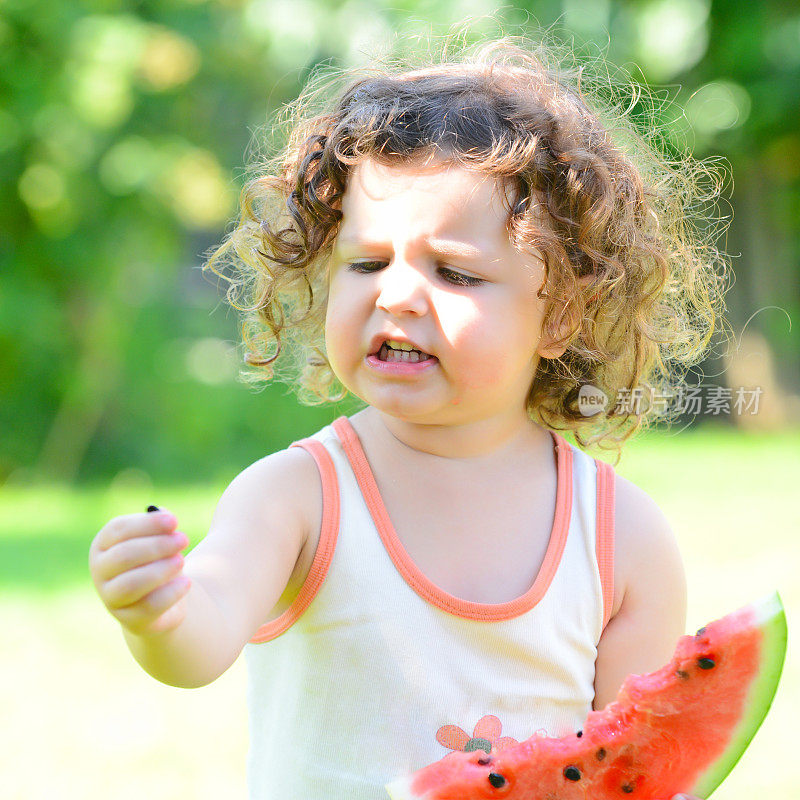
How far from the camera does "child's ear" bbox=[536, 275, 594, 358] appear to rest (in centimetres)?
201

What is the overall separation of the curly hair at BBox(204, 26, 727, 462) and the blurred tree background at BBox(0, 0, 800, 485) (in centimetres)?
661

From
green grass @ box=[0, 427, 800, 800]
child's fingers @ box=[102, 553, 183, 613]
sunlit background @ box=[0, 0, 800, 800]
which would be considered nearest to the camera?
child's fingers @ box=[102, 553, 183, 613]

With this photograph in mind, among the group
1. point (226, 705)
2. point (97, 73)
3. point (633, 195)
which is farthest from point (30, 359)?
point (633, 195)

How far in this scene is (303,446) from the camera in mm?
1907

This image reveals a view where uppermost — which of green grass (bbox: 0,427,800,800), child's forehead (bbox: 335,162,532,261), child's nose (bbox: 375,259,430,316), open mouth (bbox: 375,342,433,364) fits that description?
child's forehead (bbox: 335,162,532,261)

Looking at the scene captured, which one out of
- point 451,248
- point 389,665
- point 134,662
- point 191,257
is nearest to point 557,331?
point 451,248

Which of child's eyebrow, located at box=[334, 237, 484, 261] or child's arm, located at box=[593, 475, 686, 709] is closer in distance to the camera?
child's eyebrow, located at box=[334, 237, 484, 261]

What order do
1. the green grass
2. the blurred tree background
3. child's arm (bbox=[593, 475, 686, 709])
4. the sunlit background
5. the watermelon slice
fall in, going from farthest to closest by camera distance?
the blurred tree background → the sunlit background → the green grass → child's arm (bbox=[593, 475, 686, 709]) → the watermelon slice

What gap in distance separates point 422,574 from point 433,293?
1.55 ft

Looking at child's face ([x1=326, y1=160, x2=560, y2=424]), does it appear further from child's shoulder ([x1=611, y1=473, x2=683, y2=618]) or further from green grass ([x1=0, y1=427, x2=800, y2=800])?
green grass ([x1=0, y1=427, x2=800, y2=800])

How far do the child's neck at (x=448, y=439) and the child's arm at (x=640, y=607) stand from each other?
26cm

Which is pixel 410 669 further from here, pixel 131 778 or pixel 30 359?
pixel 30 359

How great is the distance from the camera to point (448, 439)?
195 cm

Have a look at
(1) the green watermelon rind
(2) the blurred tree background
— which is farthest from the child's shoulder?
(2) the blurred tree background
